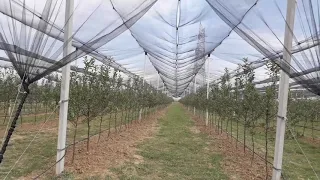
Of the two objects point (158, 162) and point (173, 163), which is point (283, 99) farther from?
point (158, 162)

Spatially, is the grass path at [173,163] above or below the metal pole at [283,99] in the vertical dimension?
below

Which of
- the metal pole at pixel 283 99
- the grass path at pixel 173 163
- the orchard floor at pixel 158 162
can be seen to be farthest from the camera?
the grass path at pixel 173 163

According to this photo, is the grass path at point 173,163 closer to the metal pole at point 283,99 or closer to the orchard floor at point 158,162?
the orchard floor at point 158,162

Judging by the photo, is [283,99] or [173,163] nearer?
[283,99]

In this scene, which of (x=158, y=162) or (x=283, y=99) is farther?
(x=158, y=162)

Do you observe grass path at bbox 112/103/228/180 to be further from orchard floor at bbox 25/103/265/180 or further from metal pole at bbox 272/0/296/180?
metal pole at bbox 272/0/296/180

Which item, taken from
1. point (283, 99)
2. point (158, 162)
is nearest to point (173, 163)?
Result: point (158, 162)

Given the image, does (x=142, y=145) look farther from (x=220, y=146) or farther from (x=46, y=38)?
(x=46, y=38)

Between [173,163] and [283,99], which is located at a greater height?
[283,99]

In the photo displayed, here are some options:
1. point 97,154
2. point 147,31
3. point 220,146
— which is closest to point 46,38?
point 97,154

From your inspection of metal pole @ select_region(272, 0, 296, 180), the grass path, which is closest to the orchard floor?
the grass path

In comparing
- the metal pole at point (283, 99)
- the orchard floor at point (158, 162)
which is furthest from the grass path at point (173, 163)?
the metal pole at point (283, 99)

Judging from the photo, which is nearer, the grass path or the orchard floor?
the orchard floor

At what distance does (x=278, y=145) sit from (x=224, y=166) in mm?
3149
